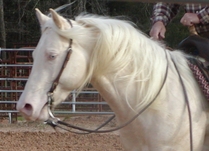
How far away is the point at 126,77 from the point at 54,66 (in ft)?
1.53

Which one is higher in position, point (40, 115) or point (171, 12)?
point (171, 12)

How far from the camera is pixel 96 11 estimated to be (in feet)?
53.6

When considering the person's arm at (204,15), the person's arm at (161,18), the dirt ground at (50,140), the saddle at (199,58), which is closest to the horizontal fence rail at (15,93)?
the dirt ground at (50,140)

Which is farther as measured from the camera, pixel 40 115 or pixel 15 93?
pixel 15 93

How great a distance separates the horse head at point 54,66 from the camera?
2598 millimetres

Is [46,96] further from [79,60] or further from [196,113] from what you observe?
[196,113]

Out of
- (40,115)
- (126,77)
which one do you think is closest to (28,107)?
(40,115)

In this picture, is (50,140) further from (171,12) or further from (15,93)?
(171,12)

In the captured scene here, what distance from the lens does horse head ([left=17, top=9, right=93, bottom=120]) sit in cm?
260

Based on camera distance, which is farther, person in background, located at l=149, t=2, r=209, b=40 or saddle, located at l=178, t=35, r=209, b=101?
person in background, located at l=149, t=2, r=209, b=40

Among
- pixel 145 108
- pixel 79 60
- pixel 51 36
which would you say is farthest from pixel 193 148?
pixel 51 36

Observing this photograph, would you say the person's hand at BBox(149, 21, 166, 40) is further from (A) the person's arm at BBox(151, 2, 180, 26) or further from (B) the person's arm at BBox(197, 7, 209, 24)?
(B) the person's arm at BBox(197, 7, 209, 24)

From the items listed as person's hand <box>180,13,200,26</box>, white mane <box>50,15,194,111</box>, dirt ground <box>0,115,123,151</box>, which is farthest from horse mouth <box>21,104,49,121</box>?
dirt ground <box>0,115,123,151</box>

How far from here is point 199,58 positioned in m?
3.12
